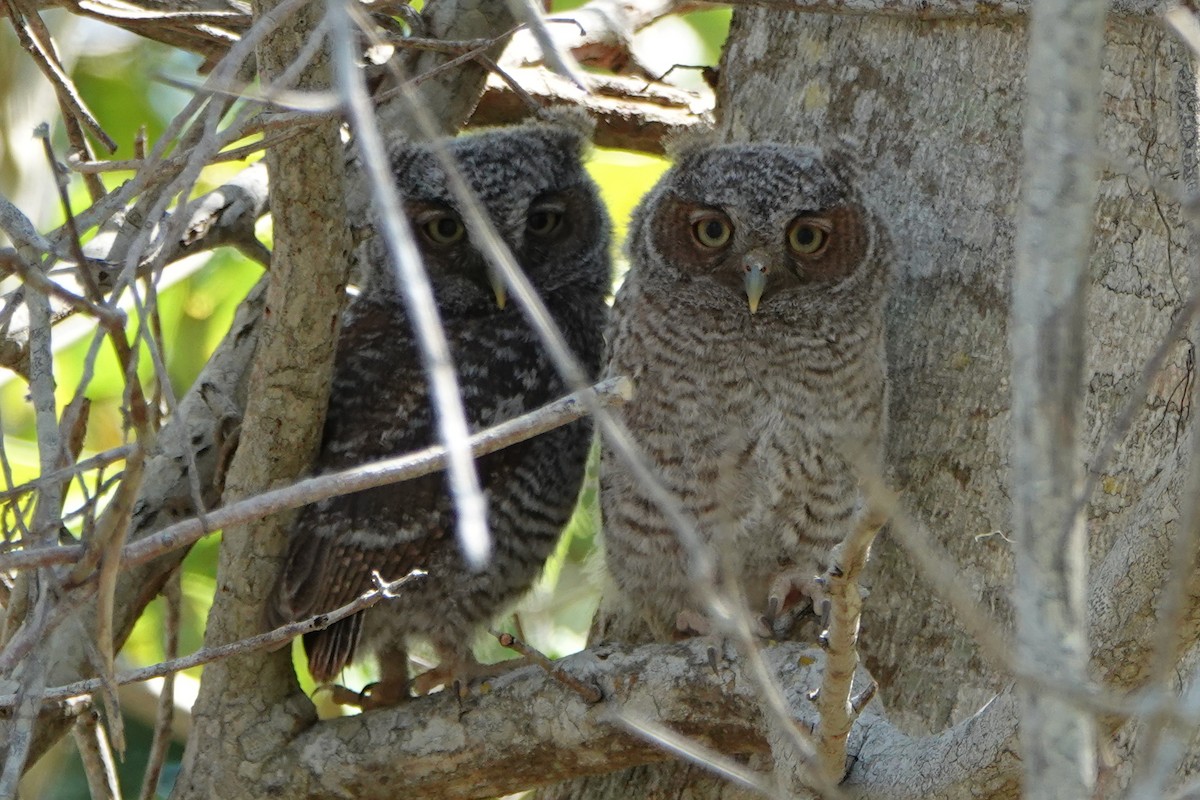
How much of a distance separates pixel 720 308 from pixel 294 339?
2.93ft

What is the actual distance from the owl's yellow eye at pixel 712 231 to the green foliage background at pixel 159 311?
0.77 m

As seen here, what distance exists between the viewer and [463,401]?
319 centimetres

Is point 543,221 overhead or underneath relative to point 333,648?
overhead

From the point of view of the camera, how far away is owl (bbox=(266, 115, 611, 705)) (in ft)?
9.91

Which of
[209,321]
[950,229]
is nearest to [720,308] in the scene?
[950,229]

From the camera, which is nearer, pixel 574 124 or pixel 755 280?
pixel 755 280

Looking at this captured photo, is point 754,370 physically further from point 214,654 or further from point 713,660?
point 214,654

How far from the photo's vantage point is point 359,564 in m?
3.02

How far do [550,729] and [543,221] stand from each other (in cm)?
139

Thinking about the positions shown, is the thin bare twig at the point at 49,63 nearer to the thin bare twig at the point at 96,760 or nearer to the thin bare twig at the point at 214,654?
the thin bare twig at the point at 214,654

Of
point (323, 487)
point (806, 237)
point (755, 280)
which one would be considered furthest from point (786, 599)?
point (323, 487)

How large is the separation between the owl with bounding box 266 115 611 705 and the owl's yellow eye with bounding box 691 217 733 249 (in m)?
0.52

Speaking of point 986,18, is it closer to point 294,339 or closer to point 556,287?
point 556,287

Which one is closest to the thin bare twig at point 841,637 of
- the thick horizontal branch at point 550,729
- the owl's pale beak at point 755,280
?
the thick horizontal branch at point 550,729
